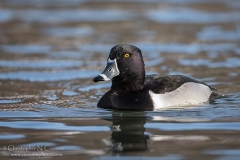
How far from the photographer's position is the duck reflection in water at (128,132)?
746 cm

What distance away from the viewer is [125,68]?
9.80 meters

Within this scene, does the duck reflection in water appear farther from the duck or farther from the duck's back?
the duck's back

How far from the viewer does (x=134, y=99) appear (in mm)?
9664

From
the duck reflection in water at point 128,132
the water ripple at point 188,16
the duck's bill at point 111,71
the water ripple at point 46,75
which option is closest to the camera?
the duck reflection in water at point 128,132

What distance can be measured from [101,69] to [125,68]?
4.66m

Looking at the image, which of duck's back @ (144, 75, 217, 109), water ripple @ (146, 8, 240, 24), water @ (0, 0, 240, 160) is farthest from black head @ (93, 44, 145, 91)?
water ripple @ (146, 8, 240, 24)

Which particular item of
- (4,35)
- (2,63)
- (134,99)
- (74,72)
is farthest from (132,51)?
(4,35)

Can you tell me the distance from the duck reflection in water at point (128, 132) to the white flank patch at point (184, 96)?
0.49 metres

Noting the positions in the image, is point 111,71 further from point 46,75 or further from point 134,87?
point 46,75

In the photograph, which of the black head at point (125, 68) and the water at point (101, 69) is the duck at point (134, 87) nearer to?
the black head at point (125, 68)

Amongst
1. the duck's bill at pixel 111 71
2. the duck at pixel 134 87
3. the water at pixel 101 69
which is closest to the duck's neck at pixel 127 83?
the duck at pixel 134 87

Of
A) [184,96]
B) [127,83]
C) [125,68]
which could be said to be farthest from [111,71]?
[184,96]

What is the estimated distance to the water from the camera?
24.8 ft

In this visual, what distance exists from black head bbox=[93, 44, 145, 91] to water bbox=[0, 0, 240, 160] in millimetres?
565
